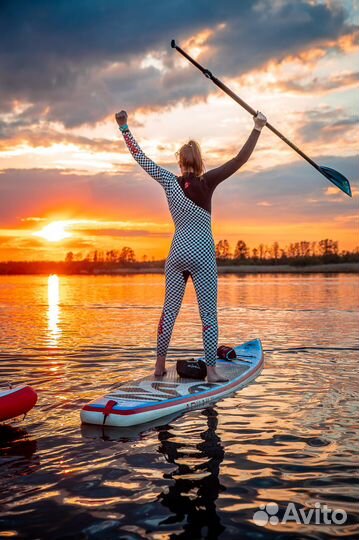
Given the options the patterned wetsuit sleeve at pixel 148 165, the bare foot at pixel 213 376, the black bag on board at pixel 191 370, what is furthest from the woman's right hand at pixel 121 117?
the bare foot at pixel 213 376

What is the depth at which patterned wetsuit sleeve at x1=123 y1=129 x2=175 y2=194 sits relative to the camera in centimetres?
795

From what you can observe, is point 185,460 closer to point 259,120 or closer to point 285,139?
point 259,120

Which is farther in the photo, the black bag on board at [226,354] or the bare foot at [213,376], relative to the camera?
the black bag on board at [226,354]

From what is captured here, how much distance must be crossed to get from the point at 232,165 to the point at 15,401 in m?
4.13

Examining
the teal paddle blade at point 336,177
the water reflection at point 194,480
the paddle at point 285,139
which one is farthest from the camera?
the teal paddle blade at point 336,177

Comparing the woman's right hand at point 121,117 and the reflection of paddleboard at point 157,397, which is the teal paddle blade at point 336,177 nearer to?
the reflection of paddleboard at point 157,397

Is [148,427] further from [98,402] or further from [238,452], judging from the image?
[238,452]

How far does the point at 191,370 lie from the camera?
27.4ft

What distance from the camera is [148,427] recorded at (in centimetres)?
649

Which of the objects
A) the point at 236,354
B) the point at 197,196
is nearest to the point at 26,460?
the point at 197,196

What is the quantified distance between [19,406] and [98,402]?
0.90m

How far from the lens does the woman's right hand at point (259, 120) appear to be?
306 inches

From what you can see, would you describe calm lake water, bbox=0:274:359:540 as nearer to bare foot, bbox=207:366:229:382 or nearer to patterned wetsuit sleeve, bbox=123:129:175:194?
bare foot, bbox=207:366:229:382

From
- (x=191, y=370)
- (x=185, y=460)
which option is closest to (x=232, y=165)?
(x=191, y=370)
